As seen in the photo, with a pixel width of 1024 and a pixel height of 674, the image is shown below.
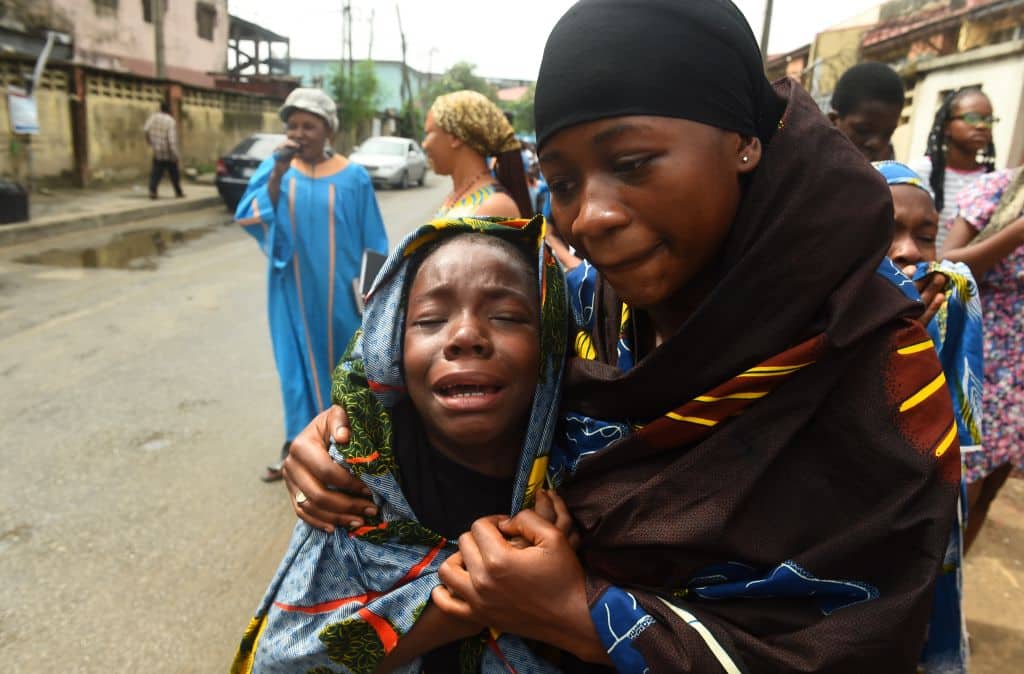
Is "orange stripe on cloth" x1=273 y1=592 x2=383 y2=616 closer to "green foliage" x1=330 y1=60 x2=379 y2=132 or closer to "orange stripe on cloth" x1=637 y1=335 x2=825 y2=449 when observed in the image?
"orange stripe on cloth" x1=637 y1=335 x2=825 y2=449

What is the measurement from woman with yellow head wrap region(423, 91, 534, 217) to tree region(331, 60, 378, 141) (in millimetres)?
25783

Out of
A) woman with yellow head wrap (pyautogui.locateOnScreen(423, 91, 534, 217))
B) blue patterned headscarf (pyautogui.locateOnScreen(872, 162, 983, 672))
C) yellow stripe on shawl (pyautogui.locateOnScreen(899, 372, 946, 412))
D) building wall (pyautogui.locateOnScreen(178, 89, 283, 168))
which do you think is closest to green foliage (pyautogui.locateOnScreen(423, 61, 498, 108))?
building wall (pyautogui.locateOnScreen(178, 89, 283, 168))

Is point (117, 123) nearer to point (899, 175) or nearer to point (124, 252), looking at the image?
point (124, 252)

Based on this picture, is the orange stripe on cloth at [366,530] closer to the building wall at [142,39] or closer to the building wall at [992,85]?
the building wall at [992,85]

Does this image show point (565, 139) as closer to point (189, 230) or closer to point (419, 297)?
point (419, 297)

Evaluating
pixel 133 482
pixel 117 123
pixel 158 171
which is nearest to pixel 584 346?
pixel 133 482

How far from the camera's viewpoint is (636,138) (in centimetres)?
96

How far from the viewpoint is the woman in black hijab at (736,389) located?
94cm

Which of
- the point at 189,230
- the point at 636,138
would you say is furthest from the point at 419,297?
the point at 189,230

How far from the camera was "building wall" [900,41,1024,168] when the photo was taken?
8.70m

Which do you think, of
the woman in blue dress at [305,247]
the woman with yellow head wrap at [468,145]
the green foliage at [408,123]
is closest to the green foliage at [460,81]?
the green foliage at [408,123]

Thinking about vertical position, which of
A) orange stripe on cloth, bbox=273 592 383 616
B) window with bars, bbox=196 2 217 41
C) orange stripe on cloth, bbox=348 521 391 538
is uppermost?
window with bars, bbox=196 2 217 41

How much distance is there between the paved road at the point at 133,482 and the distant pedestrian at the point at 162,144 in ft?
24.5

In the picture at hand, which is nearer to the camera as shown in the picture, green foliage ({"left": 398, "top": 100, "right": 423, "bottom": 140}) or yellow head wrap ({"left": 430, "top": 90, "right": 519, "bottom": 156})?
yellow head wrap ({"left": 430, "top": 90, "right": 519, "bottom": 156})
